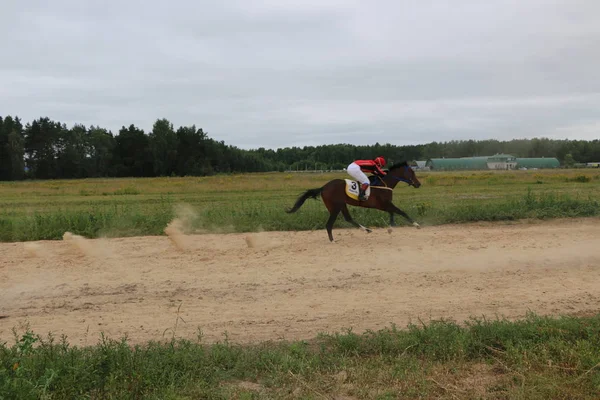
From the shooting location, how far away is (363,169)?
14891 millimetres

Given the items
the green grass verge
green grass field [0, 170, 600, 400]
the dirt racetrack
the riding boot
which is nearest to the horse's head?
the riding boot

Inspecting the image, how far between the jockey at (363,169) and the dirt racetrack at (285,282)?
1429mm

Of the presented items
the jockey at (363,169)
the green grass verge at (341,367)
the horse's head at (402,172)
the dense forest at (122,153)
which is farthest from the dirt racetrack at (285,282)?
the dense forest at (122,153)

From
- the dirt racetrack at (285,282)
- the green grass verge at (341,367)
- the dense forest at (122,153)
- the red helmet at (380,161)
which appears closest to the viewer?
the green grass verge at (341,367)

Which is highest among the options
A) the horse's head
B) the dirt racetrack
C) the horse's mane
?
the horse's mane

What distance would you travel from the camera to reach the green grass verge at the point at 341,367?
16.1ft

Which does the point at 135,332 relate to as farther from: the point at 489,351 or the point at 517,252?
the point at 517,252

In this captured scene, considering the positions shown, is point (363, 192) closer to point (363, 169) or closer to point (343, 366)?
point (363, 169)

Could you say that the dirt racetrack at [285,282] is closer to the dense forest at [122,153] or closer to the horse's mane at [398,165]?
the horse's mane at [398,165]

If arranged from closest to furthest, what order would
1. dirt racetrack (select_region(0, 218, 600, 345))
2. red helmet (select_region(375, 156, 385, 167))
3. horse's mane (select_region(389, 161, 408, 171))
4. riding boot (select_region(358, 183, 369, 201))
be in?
dirt racetrack (select_region(0, 218, 600, 345)) → riding boot (select_region(358, 183, 369, 201)) → red helmet (select_region(375, 156, 385, 167)) → horse's mane (select_region(389, 161, 408, 171))

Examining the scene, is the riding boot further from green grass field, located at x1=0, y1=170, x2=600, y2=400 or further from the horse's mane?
green grass field, located at x1=0, y1=170, x2=600, y2=400

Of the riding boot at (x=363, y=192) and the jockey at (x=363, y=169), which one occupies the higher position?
the jockey at (x=363, y=169)

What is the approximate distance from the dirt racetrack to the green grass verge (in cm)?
100

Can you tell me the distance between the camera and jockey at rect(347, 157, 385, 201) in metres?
14.4
